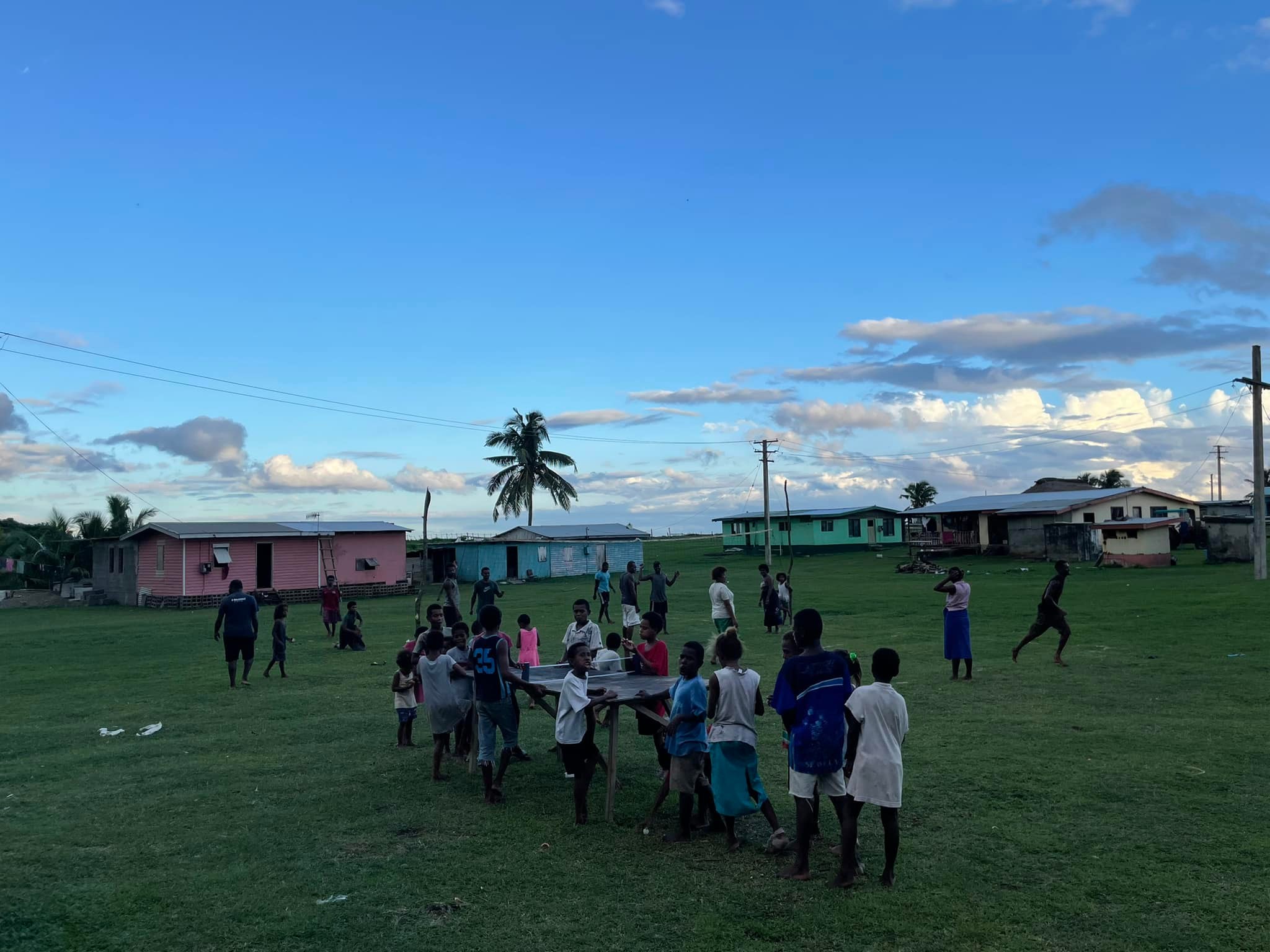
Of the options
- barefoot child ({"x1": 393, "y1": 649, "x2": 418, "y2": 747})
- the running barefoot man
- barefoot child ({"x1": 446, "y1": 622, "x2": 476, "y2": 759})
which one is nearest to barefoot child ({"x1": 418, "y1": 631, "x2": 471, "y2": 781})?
barefoot child ({"x1": 446, "y1": 622, "x2": 476, "y2": 759})

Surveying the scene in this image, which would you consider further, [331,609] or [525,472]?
[525,472]

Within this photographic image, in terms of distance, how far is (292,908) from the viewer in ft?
19.8

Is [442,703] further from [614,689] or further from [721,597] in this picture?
[721,597]

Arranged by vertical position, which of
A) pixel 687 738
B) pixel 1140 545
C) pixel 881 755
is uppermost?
pixel 881 755

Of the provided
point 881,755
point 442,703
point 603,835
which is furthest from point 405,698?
point 881,755

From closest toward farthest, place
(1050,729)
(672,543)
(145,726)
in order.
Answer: (1050,729) → (145,726) → (672,543)

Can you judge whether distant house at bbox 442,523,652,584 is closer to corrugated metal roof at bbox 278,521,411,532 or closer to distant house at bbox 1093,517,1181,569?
corrugated metal roof at bbox 278,521,411,532

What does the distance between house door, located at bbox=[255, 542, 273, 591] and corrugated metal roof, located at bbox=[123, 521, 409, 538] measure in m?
0.65

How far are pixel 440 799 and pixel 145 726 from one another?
19.4ft

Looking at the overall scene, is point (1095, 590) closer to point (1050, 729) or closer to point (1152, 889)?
point (1050, 729)

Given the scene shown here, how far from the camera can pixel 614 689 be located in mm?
8266

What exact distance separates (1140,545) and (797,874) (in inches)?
1587

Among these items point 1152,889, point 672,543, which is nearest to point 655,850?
point 1152,889

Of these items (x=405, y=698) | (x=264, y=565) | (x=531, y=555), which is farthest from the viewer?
(x=531, y=555)
